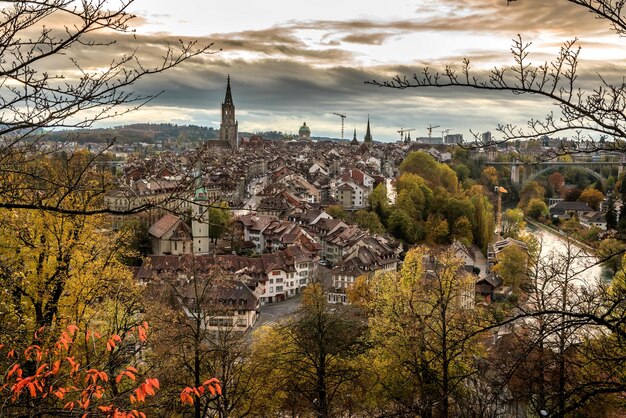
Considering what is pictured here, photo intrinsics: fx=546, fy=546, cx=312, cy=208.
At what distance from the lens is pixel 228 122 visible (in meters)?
93.7

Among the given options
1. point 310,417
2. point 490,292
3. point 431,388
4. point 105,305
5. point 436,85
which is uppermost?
→ point 436,85

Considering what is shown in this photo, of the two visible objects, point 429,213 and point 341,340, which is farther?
point 429,213

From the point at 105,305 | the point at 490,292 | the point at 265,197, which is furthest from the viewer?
the point at 265,197

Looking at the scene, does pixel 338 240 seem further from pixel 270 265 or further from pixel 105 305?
pixel 105 305

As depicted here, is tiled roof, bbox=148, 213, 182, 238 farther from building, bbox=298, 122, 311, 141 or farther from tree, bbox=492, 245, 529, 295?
building, bbox=298, 122, 311, 141

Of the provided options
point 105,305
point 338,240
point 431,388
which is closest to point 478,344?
point 431,388

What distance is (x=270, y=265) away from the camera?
2677 centimetres

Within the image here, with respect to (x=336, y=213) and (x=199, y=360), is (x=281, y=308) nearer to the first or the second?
(x=336, y=213)

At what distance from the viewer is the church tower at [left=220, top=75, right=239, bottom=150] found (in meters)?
93.3

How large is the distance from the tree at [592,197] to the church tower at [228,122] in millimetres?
55835

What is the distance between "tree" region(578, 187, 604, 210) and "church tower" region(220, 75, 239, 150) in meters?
55.8

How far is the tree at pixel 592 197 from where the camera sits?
55.1 metres

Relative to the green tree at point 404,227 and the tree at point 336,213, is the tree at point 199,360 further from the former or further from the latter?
the tree at point 336,213

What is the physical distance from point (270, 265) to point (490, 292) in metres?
10.8
